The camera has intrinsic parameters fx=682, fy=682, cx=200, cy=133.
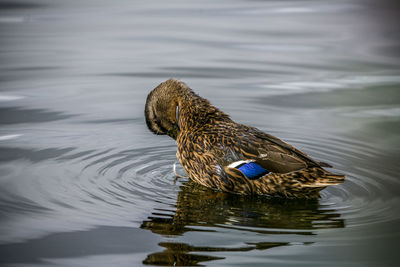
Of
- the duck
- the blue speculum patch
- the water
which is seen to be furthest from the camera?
the blue speculum patch

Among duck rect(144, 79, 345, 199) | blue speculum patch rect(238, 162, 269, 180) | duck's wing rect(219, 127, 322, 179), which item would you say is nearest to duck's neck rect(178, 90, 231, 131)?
duck rect(144, 79, 345, 199)

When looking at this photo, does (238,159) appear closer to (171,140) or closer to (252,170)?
(252,170)

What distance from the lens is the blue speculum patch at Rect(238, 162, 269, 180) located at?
641 centimetres

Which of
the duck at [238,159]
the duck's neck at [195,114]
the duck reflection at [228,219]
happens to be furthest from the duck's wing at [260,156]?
the duck's neck at [195,114]

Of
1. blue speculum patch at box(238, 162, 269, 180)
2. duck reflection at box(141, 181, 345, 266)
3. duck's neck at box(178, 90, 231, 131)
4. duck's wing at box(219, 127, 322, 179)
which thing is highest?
duck's neck at box(178, 90, 231, 131)

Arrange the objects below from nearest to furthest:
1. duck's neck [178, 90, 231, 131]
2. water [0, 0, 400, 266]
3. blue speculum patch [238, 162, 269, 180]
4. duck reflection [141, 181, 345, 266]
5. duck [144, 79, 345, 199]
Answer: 1. duck reflection [141, 181, 345, 266]
2. water [0, 0, 400, 266]
3. duck [144, 79, 345, 199]
4. blue speculum patch [238, 162, 269, 180]
5. duck's neck [178, 90, 231, 131]

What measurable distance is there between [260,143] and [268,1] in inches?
410

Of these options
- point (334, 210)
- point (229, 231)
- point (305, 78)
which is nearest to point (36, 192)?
point (229, 231)

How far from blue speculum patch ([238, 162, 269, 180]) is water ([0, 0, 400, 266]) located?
0.25 m

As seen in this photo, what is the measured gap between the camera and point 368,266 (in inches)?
201

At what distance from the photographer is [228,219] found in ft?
19.5

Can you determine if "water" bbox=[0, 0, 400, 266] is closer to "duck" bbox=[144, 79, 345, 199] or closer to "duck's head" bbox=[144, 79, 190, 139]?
"duck" bbox=[144, 79, 345, 199]

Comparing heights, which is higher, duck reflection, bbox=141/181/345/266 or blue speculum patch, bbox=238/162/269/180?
blue speculum patch, bbox=238/162/269/180

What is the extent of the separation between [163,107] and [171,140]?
1141 millimetres
